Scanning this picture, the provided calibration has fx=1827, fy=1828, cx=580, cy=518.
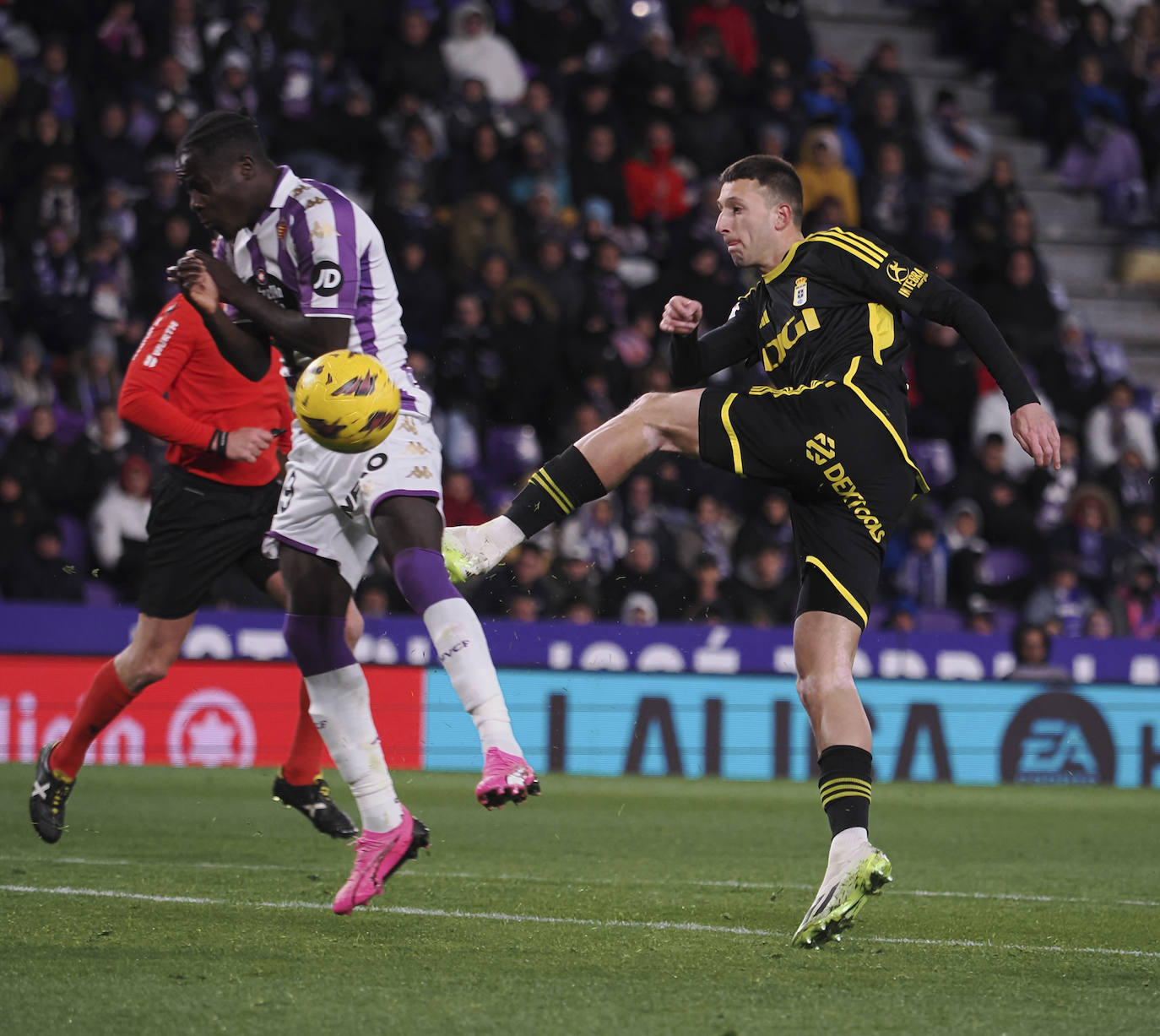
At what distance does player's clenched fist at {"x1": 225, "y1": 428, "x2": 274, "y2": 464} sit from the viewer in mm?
6984

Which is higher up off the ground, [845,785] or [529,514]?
[529,514]

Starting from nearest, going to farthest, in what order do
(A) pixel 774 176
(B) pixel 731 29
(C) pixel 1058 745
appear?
(A) pixel 774 176 < (C) pixel 1058 745 < (B) pixel 731 29

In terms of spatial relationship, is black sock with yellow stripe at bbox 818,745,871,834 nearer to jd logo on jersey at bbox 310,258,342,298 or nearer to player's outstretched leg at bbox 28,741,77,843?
jd logo on jersey at bbox 310,258,342,298

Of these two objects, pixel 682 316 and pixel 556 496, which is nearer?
pixel 556 496

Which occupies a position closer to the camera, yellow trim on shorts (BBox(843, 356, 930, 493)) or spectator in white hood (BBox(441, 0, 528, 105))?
yellow trim on shorts (BBox(843, 356, 930, 493))

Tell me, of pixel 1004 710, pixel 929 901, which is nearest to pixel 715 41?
pixel 1004 710

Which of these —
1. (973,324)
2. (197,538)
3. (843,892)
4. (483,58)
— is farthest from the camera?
(483,58)

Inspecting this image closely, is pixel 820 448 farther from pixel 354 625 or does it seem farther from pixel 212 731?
pixel 212 731

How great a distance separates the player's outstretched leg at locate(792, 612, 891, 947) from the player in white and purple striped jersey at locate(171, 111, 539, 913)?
947 mm

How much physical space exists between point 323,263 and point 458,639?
120 cm

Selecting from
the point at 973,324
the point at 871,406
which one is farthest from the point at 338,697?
the point at 973,324

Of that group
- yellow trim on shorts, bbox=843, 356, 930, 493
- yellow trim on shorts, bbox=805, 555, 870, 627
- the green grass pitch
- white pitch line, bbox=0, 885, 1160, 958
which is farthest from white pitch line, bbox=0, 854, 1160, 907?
yellow trim on shorts, bbox=843, 356, 930, 493

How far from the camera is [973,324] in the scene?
17.4 ft

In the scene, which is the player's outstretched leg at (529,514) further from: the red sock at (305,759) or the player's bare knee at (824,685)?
the red sock at (305,759)
